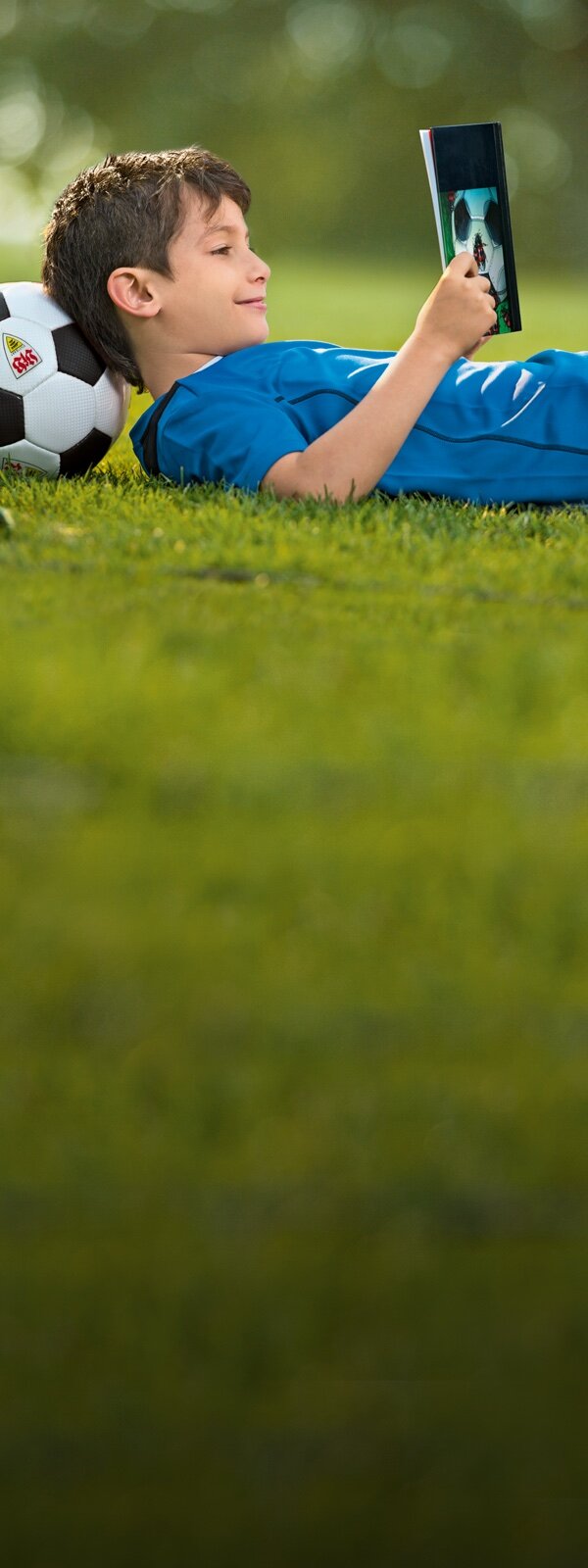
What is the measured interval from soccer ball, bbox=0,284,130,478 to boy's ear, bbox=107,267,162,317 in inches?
4.9

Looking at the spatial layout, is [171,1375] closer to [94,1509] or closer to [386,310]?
[94,1509]


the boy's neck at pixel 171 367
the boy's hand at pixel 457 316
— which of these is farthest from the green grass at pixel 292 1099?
the boy's neck at pixel 171 367

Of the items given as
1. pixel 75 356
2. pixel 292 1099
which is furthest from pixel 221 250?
pixel 292 1099

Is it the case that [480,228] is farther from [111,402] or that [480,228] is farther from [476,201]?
[111,402]

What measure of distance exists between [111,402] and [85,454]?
0.13 m

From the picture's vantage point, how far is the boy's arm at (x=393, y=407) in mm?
2818

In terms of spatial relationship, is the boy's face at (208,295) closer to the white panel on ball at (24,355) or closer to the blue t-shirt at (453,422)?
the blue t-shirt at (453,422)

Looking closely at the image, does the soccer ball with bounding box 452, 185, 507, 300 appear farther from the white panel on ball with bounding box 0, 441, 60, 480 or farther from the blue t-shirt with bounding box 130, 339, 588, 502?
the white panel on ball with bounding box 0, 441, 60, 480

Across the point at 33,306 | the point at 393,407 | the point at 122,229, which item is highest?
the point at 122,229

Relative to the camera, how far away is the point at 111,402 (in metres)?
3.24

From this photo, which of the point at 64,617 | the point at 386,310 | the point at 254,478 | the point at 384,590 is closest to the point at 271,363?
the point at 254,478

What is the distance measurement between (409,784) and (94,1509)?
83 cm

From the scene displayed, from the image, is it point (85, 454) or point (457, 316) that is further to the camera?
point (85, 454)

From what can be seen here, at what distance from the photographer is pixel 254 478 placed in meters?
2.94
